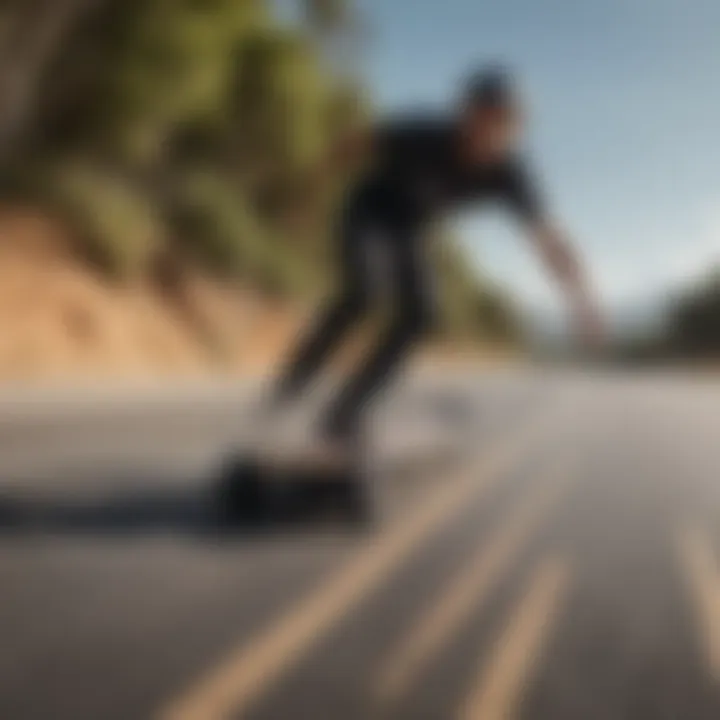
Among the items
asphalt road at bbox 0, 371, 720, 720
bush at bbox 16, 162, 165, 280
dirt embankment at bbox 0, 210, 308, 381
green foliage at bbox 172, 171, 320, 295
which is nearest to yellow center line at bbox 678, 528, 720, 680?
asphalt road at bbox 0, 371, 720, 720

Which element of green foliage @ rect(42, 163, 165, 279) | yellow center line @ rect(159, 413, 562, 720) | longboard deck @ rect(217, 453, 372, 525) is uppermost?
green foliage @ rect(42, 163, 165, 279)

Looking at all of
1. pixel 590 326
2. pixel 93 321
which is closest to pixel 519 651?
pixel 590 326

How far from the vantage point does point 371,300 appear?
11.0 feet

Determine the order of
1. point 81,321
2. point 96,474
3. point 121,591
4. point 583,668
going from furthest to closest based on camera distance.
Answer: point 81,321, point 96,474, point 121,591, point 583,668

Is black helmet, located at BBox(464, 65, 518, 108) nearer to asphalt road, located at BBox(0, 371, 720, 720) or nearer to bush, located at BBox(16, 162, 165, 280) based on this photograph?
asphalt road, located at BBox(0, 371, 720, 720)

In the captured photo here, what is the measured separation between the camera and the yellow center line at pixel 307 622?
1.85 metres

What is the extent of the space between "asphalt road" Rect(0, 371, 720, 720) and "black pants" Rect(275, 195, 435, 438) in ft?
1.13

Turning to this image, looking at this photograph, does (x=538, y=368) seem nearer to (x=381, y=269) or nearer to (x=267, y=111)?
(x=381, y=269)

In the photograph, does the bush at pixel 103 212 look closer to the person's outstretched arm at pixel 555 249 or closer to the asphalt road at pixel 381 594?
the asphalt road at pixel 381 594

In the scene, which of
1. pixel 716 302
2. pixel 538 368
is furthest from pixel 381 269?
pixel 538 368

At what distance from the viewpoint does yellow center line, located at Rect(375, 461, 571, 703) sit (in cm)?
197

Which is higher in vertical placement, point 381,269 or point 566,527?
point 381,269

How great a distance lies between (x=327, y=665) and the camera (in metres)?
2.01

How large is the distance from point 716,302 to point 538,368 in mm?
1108
